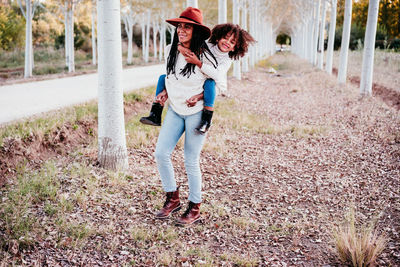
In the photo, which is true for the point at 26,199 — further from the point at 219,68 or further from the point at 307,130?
the point at 307,130

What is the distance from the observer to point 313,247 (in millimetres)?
3781

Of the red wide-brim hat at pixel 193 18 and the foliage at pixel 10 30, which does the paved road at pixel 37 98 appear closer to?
the red wide-brim hat at pixel 193 18

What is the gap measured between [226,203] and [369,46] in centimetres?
974

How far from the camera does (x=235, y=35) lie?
3637 millimetres

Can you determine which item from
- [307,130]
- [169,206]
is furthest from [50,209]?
[307,130]

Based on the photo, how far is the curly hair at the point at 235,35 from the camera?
142 inches

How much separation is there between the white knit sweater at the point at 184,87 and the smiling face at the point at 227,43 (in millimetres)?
347

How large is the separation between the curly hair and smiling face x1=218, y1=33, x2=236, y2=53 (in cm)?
2

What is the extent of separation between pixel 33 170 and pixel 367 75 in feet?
37.3

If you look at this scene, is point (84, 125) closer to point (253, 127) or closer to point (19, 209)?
point (19, 209)

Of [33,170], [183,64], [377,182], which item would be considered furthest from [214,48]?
[377,182]

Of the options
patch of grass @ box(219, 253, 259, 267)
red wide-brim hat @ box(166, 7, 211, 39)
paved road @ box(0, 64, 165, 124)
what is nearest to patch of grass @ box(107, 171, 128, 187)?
patch of grass @ box(219, 253, 259, 267)

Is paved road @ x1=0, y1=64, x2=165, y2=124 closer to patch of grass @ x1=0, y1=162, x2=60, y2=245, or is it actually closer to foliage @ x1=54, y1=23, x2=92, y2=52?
patch of grass @ x1=0, y1=162, x2=60, y2=245

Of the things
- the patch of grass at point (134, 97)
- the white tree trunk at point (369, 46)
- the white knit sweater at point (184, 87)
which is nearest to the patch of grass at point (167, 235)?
the white knit sweater at point (184, 87)
